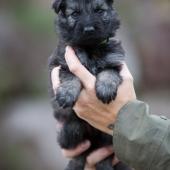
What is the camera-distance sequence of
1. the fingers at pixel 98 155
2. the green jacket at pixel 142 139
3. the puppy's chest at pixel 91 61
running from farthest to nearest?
1. the fingers at pixel 98 155
2. the puppy's chest at pixel 91 61
3. the green jacket at pixel 142 139

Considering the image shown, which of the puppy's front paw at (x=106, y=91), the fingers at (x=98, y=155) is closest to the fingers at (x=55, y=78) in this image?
the puppy's front paw at (x=106, y=91)

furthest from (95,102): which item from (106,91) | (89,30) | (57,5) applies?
(57,5)

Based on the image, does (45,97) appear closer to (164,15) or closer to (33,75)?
(33,75)

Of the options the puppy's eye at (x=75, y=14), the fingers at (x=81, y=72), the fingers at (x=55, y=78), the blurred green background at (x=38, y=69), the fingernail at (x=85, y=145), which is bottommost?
the blurred green background at (x=38, y=69)

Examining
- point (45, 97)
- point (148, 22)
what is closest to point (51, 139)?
point (45, 97)

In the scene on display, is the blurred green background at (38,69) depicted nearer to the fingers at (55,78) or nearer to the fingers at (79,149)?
the fingers at (79,149)

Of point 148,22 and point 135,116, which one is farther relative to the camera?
point 148,22

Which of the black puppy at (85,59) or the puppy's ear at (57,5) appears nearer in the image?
the black puppy at (85,59)

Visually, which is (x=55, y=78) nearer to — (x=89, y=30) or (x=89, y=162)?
(x=89, y=30)
